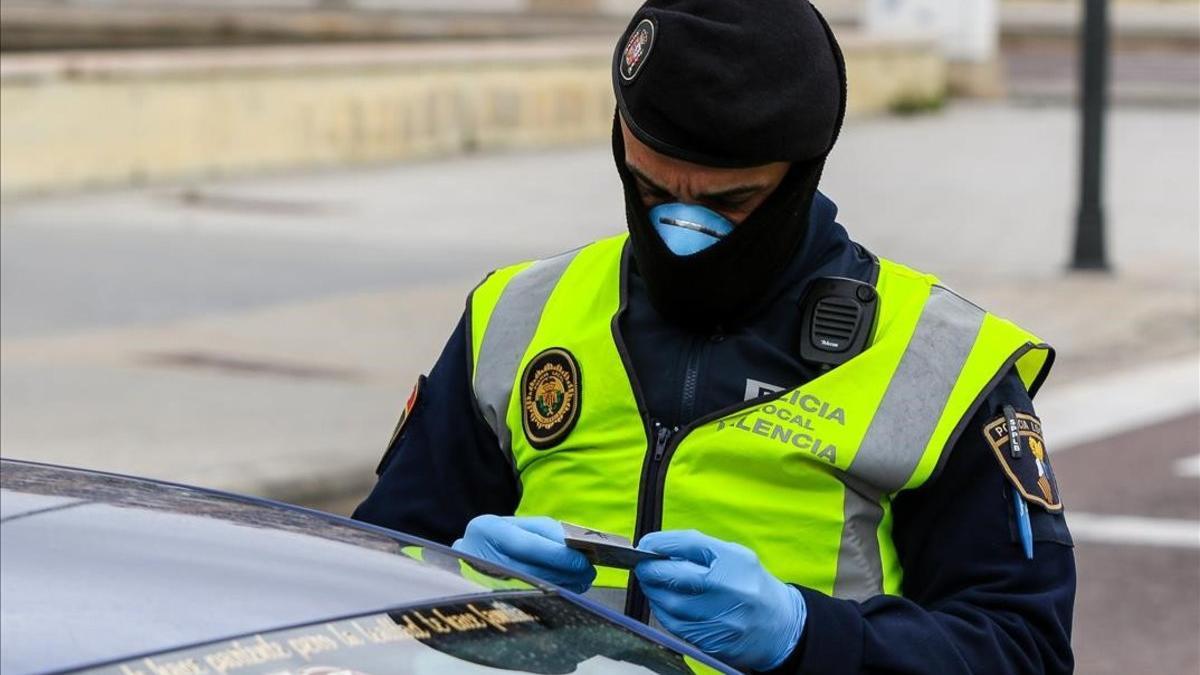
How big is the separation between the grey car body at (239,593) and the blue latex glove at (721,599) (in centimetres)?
11

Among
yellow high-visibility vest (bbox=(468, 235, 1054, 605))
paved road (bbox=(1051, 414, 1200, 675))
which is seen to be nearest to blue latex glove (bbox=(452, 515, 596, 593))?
yellow high-visibility vest (bbox=(468, 235, 1054, 605))

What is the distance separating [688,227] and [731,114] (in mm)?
176

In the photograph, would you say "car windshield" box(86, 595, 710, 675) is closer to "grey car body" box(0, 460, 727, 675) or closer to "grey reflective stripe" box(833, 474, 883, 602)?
"grey car body" box(0, 460, 727, 675)

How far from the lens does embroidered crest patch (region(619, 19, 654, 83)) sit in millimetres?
2400

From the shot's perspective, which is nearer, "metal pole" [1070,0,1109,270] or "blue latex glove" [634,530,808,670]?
"blue latex glove" [634,530,808,670]

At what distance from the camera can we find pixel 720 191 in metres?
2.45

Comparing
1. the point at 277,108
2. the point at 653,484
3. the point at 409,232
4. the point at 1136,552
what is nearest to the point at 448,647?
the point at 653,484

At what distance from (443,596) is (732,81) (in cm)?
70

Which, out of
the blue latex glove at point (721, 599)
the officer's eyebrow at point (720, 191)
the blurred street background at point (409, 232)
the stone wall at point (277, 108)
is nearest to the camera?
the blue latex glove at point (721, 599)

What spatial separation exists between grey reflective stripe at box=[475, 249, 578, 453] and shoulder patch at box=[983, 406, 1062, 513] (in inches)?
21.3

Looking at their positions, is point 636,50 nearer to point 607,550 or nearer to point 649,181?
point 649,181

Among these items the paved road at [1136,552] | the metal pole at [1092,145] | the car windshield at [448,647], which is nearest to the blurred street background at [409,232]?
the paved road at [1136,552]

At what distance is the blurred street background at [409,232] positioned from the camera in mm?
8281

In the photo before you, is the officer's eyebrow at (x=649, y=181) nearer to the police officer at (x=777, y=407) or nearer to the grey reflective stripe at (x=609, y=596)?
the police officer at (x=777, y=407)
